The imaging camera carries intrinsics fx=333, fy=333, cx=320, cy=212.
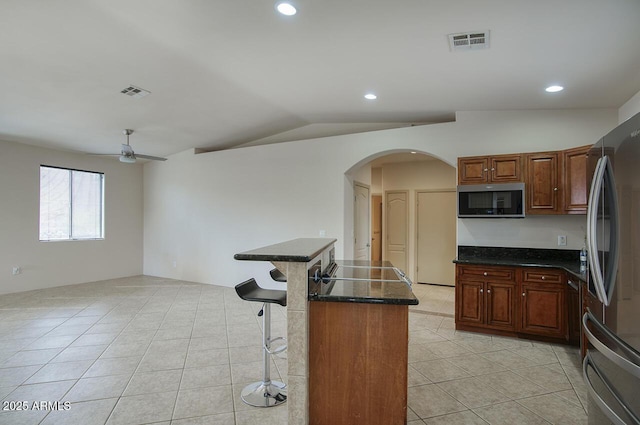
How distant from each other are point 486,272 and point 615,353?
265cm

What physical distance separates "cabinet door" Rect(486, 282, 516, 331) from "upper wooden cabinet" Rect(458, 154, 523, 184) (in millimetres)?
1261

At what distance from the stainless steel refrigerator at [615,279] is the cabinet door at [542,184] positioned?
231cm

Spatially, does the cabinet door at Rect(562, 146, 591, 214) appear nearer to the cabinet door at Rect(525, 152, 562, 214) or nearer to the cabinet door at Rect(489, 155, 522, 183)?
the cabinet door at Rect(525, 152, 562, 214)

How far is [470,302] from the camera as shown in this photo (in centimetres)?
402

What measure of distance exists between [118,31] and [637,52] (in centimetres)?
427

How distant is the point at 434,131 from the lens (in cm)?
466

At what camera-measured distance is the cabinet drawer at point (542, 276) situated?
358 cm

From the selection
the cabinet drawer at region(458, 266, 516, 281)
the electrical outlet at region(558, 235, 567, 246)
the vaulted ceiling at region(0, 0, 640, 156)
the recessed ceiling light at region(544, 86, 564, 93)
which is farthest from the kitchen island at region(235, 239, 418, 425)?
the electrical outlet at region(558, 235, 567, 246)

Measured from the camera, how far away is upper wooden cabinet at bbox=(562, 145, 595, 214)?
11.8 ft

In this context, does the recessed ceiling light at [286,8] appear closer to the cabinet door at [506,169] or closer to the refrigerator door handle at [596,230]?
the refrigerator door handle at [596,230]

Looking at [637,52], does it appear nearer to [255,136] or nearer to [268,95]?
[268,95]

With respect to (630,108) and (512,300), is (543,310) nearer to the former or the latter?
(512,300)

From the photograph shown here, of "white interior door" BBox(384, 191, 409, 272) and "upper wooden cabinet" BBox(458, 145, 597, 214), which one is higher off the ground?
"upper wooden cabinet" BBox(458, 145, 597, 214)

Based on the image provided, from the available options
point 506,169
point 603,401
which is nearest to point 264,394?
point 603,401
